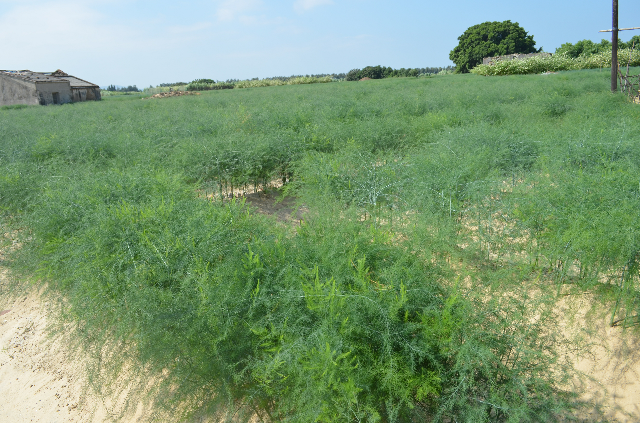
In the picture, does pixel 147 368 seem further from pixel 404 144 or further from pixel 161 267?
→ pixel 404 144

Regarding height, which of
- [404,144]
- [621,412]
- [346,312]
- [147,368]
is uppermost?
[404,144]

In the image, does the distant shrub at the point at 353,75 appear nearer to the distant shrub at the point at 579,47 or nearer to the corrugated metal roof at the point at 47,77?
the distant shrub at the point at 579,47

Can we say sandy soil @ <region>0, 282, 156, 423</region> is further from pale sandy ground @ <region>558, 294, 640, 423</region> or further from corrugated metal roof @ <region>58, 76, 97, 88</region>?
corrugated metal roof @ <region>58, 76, 97, 88</region>

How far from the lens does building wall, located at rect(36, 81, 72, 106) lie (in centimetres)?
2256

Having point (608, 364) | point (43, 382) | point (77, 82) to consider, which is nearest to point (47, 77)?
point (77, 82)

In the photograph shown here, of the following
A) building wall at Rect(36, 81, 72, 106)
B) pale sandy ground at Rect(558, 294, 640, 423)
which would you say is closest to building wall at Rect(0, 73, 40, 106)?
building wall at Rect(36, 81, 72, 106)

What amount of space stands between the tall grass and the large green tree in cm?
4617

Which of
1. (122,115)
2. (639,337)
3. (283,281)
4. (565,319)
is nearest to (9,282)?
(283,281)

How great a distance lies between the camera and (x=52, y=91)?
23.3 m

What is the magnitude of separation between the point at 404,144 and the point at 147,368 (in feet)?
24.0

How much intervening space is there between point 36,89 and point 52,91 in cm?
96

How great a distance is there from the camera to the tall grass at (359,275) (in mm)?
2807

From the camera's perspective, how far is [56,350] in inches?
182

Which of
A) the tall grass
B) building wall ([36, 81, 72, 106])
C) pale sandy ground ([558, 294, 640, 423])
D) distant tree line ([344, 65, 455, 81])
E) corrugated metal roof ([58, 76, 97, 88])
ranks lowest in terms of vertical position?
pale sandy ground ([558, 294, 640, 423])
